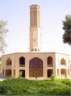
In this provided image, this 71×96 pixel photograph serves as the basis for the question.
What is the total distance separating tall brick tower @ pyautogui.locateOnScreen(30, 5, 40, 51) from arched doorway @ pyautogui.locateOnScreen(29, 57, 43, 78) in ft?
16.1

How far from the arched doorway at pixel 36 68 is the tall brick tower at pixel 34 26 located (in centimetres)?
492

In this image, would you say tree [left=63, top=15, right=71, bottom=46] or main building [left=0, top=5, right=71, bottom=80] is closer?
tree [left=63, top=15, right=71, bottom=46]

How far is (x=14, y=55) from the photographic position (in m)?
64.3

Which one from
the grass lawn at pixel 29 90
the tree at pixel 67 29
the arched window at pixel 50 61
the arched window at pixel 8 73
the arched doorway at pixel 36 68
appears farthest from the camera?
the arched window at pixel 8 73

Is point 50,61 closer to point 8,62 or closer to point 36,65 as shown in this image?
point 36,65

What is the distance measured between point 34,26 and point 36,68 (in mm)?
9004

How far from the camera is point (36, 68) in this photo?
6425 centimetres

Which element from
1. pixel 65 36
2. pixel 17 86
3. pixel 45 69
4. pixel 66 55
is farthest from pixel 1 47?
pixel 66 55

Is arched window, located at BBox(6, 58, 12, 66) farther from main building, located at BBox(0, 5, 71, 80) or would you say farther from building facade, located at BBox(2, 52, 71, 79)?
building facade, located at BBox(2, 52, 71, 79)

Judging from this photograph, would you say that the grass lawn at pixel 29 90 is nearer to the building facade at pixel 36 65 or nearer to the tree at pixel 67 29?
the tree at pixel 67 29

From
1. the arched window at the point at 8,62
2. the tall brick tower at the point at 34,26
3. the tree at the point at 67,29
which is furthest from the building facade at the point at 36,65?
the tree at the point at 67,29

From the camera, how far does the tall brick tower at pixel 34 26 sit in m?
68.5

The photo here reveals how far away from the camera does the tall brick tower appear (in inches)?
2697

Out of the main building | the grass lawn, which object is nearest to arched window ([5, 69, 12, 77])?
the main building
